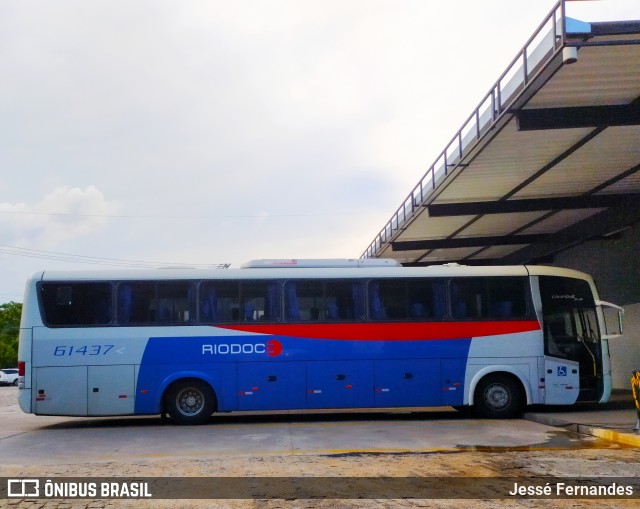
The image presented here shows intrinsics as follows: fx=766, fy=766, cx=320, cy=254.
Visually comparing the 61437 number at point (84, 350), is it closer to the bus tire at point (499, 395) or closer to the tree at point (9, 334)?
the bus tire at point (499, 395)

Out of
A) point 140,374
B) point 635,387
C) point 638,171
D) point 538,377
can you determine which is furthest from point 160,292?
point 638,171

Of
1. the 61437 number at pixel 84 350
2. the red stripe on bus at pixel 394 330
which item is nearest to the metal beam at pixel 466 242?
the red stripe on bus at pixel 394 330

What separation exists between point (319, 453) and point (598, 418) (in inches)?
268

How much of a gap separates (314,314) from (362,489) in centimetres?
822

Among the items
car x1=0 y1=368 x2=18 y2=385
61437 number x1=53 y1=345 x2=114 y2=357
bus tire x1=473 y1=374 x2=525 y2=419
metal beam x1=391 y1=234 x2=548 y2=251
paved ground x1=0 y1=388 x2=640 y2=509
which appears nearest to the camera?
paved ground x1=0 y1=388 x2=640 y2=509

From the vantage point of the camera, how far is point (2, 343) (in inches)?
2955

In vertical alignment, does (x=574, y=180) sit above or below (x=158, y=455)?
above

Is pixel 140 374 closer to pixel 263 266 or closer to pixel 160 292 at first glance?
pixel 160 292

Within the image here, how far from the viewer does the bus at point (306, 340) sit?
15.7 m

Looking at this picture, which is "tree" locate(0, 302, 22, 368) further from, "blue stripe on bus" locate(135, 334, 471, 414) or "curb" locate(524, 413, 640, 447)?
"curb" locate(524, 413, 640, 447)

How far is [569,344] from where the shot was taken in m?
16.6

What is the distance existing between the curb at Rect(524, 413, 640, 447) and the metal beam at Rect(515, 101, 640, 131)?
547 centimetres

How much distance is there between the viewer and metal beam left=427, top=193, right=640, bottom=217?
2058 centimetres

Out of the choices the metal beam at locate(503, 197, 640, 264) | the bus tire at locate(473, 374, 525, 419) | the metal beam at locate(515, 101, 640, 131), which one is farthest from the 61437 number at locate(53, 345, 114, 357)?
the metal beam at locate(503, 197, 640, 264)
